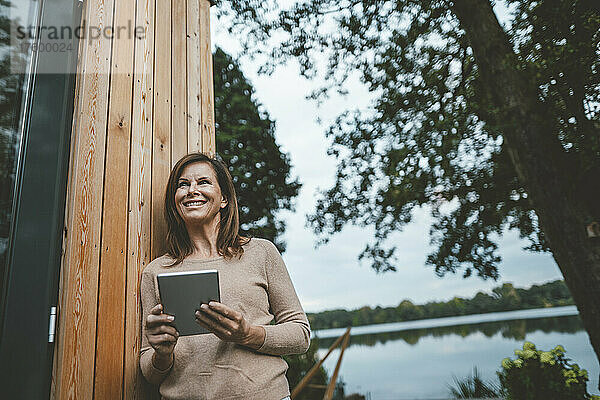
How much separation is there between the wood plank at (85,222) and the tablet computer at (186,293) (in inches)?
12.1

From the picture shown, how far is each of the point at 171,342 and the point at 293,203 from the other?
15.3ft

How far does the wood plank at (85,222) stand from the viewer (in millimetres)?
1100

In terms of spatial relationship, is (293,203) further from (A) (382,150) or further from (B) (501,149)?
(B) (501,149)

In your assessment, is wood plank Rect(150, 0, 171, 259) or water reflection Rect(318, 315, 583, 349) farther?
water reflection Rect(318, 315, 583, 349)

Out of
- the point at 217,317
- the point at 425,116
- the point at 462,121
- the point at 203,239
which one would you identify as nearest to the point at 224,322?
the point at 217,317

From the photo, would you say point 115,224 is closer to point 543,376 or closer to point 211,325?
point 211,325

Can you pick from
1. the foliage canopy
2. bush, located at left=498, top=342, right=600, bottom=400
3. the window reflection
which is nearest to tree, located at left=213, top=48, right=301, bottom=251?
the foliage canopy

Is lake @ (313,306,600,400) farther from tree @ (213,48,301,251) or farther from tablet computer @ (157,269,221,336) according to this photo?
tablet computer @ (157,269,221,336)

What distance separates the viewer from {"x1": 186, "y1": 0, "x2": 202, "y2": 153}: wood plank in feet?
5.86

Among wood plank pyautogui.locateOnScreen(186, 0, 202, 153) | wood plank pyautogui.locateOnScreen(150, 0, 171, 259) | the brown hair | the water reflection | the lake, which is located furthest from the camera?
the water reflection

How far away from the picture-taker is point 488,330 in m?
9.06

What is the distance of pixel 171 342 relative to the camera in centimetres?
104

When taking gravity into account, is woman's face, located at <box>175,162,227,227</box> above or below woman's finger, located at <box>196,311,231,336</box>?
above

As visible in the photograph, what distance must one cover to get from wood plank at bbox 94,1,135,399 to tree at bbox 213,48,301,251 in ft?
12.2
